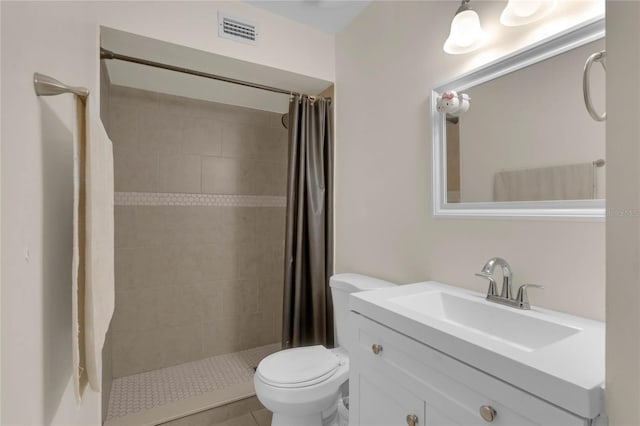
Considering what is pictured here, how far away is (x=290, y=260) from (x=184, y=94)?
4.87 feet

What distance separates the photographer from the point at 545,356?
0.71 metres

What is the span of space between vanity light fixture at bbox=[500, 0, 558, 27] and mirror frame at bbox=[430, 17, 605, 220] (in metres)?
0.09

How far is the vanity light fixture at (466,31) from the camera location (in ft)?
A: 4.05

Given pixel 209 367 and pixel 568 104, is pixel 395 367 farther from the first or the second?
pixel 209 367

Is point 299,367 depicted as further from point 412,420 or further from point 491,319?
point 491,319

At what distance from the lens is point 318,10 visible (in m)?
1.93

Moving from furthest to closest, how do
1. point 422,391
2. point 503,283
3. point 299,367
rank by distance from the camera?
point 299,367 < point 503,283 < point 422,391

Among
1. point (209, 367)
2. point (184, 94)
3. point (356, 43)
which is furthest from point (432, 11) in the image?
point (209, 367)

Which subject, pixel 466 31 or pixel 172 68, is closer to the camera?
pixel 466 31

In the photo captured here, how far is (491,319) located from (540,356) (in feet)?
1.42

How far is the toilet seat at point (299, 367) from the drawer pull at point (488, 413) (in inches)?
34.6

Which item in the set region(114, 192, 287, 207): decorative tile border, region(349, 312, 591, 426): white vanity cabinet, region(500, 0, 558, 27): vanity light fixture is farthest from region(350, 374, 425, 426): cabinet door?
region(114, 192, 287, 207): decorative tile border

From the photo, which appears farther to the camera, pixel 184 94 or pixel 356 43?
pixel 184 94

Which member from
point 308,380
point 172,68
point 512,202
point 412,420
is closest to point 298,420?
point 308,380
